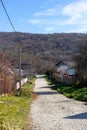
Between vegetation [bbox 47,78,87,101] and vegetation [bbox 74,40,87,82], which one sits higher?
vegetation [bbox 74,40,87,82]

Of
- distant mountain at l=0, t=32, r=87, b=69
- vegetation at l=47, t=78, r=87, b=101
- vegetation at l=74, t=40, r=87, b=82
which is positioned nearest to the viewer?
vegetation at l=47, t=78, r=87, b=101

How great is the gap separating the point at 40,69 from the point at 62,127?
551 ft

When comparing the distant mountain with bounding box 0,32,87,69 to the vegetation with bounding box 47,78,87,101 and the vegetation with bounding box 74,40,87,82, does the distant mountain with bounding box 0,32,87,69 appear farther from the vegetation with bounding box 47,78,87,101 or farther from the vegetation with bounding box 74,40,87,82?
the vegetation with bounding box 47,78,87,101

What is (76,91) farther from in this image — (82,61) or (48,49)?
(48,49)

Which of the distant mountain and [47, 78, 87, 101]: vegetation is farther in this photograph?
the distant mountain

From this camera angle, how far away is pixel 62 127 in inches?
593

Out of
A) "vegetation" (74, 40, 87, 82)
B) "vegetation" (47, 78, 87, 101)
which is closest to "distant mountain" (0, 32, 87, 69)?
"vegetation" (74, 40, 87, 82)

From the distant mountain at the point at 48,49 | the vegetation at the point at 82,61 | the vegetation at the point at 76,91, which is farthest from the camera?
the distant mountain at the point at 48,49

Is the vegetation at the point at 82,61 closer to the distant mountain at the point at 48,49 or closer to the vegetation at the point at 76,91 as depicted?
the vegetation at the point at 76,91

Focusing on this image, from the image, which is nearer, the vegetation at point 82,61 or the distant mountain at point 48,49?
the vegetation at point 82,61

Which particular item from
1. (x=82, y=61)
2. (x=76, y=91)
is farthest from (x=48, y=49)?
(x=76, y=91)

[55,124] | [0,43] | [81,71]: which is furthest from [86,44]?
[55,124]

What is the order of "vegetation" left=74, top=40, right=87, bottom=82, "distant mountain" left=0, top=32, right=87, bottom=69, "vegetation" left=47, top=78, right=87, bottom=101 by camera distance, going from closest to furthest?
"vegetation" left=47, top=78, right=87, bottom=101
"vegetation" left=74, top=40, right=87, bottom=82
"distant mountain" left=0, top=32, right=87, bottom=69

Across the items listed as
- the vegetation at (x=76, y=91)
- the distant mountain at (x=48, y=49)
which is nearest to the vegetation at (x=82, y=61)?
the vegetation at (x=76, y=91)
